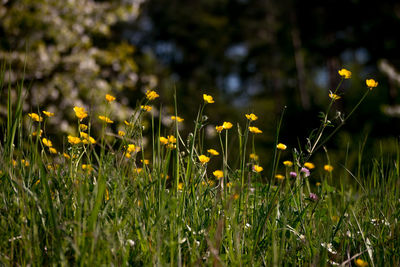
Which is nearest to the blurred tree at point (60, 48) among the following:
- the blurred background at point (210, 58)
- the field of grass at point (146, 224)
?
the blurred background at point (210, 58)

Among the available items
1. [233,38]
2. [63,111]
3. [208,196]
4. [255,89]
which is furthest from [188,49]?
[208,196]

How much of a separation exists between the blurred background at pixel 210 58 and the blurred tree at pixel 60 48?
0.02 m

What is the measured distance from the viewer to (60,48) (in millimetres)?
6855

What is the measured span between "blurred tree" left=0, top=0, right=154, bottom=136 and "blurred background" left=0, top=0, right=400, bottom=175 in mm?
Answer: 19

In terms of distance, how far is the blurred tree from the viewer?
594 cm

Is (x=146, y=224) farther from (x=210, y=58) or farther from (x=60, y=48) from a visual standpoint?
(x=210, y=58)

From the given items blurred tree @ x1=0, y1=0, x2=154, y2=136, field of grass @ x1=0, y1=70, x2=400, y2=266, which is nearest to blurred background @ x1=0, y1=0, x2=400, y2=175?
blurred tree @ x1=0, y1=0, x2=154, y2=136

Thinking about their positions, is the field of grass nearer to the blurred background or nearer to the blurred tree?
the blurred background

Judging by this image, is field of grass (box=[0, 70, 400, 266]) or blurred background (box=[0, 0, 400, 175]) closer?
field of grass (box=[0, 70, 400, 266])

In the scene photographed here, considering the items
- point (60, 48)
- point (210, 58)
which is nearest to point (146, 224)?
point (60, 48)

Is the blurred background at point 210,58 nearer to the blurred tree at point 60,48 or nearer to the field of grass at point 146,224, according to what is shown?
the blurred tree at point 60,48

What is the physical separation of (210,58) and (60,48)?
14.7m

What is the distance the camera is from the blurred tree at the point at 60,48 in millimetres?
5938

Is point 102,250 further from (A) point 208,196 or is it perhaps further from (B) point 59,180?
(A) point 208,196
